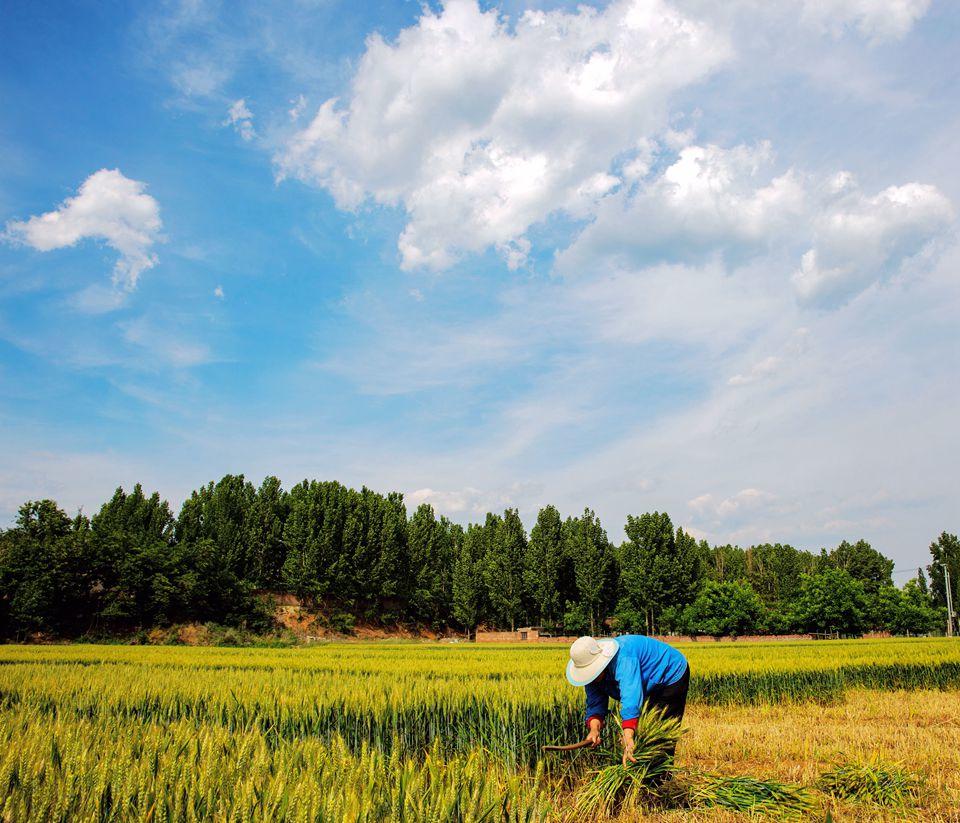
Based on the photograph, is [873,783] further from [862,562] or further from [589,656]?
[862,562]

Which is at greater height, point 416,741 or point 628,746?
point 628,746

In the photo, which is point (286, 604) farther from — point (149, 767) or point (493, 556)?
point (149, 767)

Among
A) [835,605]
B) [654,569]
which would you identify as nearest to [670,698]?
[654,569]

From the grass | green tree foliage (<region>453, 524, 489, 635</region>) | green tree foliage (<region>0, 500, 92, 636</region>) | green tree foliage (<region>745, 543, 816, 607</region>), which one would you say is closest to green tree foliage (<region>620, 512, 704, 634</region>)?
green tree foliage (<region>453, 524, 489, 635</region>)

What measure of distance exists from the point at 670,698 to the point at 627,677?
92 centimetres

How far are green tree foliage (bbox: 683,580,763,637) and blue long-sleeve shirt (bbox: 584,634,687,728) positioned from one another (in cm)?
4430

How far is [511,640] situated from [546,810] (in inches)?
1981

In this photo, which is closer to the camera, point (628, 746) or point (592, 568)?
point (628, 746)

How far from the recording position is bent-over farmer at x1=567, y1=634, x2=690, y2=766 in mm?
4875

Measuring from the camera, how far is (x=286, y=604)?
51.5 metres

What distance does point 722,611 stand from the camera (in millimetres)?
46375

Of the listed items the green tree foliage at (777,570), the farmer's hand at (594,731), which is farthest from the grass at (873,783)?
the green tree foliage at (777,570)

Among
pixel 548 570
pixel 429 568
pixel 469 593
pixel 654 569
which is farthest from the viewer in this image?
pixel 429 568

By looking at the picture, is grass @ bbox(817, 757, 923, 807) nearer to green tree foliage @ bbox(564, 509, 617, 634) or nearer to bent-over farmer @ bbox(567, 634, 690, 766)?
bent-over farmer @ bbox(567, 634, 690, 766)
